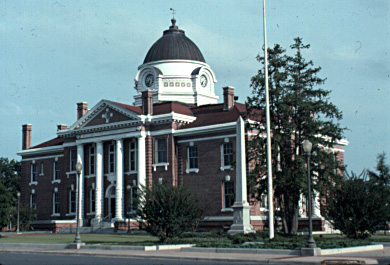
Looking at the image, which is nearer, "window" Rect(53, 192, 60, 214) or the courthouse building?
the courthouse building

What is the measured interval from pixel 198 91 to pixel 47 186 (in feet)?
64.5

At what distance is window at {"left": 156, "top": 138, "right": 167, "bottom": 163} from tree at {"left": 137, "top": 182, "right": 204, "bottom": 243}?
21.8 m

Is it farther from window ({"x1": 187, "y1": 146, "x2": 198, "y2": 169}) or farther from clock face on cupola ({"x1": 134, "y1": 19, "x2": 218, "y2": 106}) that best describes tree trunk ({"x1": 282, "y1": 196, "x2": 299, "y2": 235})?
clock face on cupola ({"x1": 134, "y1": 19, "x2": 218, "y2": 106})

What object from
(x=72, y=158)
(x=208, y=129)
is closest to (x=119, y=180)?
(x=72, y=158)

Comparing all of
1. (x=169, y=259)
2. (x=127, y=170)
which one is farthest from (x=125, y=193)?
(x=169, y=259)

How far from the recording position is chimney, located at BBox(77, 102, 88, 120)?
200 feet

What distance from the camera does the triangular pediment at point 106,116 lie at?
5491 centimetres

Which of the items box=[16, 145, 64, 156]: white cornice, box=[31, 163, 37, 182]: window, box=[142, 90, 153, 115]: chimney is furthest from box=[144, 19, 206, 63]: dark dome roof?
box=[31, 163, 37, 182]: window

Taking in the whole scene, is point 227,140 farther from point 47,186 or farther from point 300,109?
point 47,186

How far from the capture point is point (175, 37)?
64938 millimetres

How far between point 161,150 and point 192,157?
314cm

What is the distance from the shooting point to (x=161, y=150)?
54062 millimetres

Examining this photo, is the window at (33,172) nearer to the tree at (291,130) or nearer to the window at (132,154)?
the window at (132,154)

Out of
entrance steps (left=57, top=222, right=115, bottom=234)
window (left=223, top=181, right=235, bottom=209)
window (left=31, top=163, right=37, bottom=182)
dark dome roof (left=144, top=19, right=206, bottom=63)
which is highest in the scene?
dark dome roof (left=144, top=19, right=206, bottom=63)
